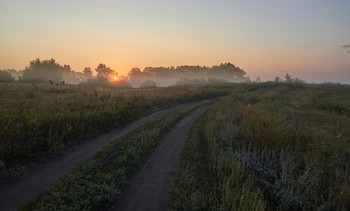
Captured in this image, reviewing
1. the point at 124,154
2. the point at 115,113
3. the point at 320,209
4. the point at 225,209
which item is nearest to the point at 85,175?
the point at 124,154

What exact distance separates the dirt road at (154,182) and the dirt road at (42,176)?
97.9 inches

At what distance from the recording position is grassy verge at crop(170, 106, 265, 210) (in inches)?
212

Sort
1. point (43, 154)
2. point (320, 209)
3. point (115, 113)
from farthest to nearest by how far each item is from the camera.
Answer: point (115, 113)
point (43, 154)
point (320, 209)

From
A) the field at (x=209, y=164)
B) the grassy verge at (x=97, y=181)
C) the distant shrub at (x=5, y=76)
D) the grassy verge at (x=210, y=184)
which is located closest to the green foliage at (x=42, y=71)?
the distant shrub at (x=5, y=76)

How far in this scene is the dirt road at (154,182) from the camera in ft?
18.6

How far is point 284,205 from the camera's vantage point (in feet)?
18.5

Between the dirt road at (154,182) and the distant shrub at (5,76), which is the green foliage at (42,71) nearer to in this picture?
the distant shrub at (5,76)

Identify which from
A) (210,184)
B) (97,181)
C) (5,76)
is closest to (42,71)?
(5,76)

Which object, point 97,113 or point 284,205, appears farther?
point 97,113

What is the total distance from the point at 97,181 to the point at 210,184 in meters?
3.52

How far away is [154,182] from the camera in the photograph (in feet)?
22.5

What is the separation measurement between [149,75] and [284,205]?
17999 cm

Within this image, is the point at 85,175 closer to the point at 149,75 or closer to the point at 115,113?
the point at 115,113

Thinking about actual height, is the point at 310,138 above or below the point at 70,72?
below
